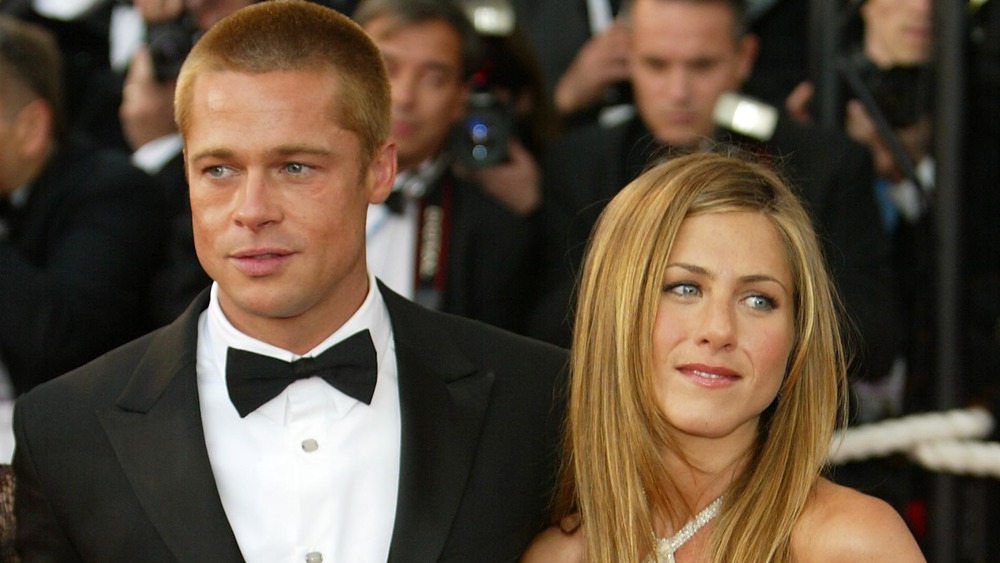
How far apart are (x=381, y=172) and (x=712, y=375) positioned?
653 mm

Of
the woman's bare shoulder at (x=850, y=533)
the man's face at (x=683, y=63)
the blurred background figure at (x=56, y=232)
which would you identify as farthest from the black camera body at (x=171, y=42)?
the woman's bare shoulder at (x=850, y=533)

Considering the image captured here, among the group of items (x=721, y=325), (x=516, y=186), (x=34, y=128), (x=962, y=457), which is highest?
(x=34, y=128)

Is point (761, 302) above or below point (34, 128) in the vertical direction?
below

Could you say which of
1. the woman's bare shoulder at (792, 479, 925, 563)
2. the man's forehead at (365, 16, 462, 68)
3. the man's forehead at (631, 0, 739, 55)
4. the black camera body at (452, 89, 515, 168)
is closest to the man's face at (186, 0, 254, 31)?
the man's forehead at (365, 16, 462, 68)

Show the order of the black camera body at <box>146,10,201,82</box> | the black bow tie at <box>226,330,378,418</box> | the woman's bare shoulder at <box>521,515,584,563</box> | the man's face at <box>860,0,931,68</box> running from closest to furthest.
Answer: the black bow tie at <box>226,330,378,418</box> < the woman's bare shoulder at <box>521,515,584,563</box> < the man's face at <box>860,0,931,68</box> < the black camera body at <box>146,10,201,82</box>

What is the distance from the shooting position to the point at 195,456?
2328mm

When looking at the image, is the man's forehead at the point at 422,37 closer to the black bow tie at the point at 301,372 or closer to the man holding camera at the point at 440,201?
the man holding camera at the point at 440,201

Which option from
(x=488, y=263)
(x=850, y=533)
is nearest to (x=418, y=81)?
(x=488, y=263)

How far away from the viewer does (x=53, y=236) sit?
3748 millimetres

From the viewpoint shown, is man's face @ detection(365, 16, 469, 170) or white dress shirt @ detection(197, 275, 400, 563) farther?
man's face @ detection(365, 16, 469, 170)

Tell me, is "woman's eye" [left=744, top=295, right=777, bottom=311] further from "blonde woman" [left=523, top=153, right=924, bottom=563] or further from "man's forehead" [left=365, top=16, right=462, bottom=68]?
"man's forehead" [left=365, top=16, right=462, bottom=68]

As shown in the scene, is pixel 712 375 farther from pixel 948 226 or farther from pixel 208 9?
pixel 208 9

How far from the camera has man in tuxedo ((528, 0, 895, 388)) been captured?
3584 millimetres

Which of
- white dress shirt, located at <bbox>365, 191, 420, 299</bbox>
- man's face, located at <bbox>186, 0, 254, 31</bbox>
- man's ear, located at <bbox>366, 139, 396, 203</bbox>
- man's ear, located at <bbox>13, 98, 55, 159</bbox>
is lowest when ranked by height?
white dress shirt, located at <bbox>365, 191, 420, 299</bbox>
